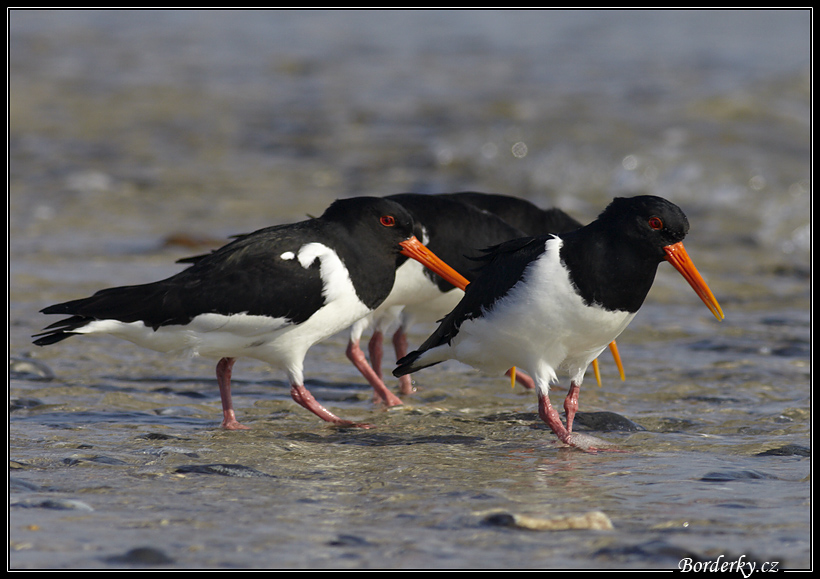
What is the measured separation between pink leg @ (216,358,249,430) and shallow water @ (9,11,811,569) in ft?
0.42

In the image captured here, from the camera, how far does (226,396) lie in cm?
477

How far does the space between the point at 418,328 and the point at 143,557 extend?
415 cm

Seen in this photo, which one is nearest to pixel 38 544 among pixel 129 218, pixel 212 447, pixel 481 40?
pixel 212 447

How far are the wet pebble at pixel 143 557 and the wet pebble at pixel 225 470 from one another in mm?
900

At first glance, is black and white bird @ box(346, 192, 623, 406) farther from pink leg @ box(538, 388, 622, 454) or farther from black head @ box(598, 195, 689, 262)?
black head @ box(598, 195, 689, 262)

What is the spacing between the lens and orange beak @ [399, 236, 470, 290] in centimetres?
506

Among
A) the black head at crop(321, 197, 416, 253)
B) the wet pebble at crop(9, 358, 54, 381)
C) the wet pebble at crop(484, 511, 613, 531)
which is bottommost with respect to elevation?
the wet pebble at crop(484, 511, 613, 531)

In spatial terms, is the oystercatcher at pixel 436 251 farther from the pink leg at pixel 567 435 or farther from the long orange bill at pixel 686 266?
the long orange bill at pixel 686 266

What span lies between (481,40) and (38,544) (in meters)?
18.7

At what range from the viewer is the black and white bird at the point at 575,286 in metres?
4.24

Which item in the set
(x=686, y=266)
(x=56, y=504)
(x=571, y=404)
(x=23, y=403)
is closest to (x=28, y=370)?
(x=23, y=403)

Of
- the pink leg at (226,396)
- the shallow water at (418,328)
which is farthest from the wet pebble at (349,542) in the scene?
the pink leg at (226,396)

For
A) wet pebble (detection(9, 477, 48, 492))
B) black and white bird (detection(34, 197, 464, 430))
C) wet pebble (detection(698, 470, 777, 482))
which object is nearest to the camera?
wet pebble (detection(9, 477, 48, 492))

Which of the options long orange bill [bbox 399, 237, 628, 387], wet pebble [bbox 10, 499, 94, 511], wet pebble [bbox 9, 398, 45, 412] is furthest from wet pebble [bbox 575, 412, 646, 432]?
wet pebble [bbox 9, 398, 45, 412]
